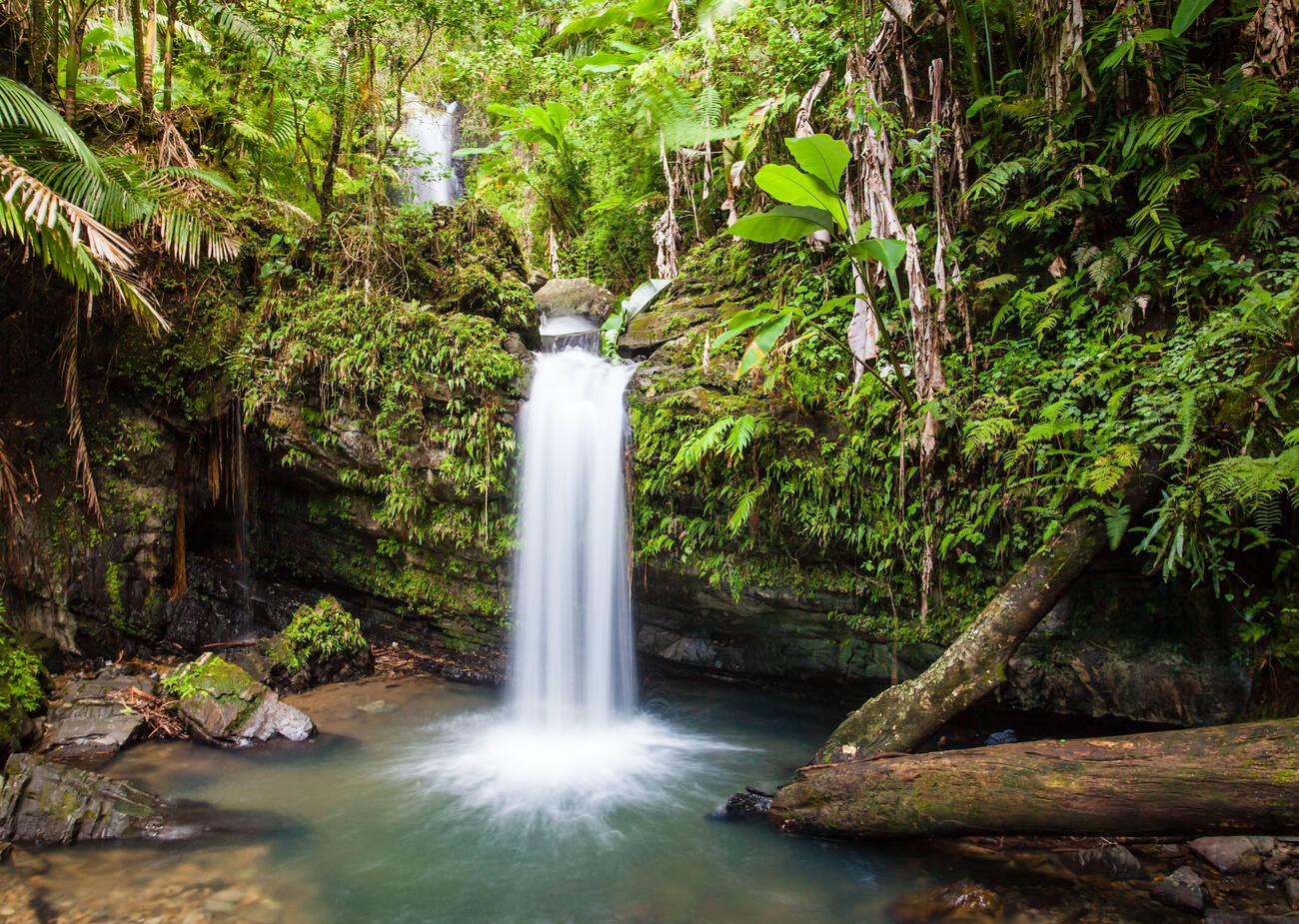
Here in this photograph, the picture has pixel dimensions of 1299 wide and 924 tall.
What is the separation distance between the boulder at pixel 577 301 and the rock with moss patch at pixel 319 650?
476 centimetres

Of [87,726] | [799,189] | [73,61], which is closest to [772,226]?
[799,189]

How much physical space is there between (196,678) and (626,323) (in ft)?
17.3

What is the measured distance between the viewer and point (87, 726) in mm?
5082

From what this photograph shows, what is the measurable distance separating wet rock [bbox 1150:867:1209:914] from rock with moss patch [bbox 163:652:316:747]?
5675 mm

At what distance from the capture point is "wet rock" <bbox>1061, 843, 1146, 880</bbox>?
11.1 ft

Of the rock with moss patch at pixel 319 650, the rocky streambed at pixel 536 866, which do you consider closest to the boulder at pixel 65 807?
the rocky streambed at pixel 536 866

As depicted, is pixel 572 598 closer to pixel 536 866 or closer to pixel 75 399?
pixel 536 866

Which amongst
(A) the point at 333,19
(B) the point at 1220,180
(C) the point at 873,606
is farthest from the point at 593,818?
(A) the point at 333,19

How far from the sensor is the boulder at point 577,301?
931cm

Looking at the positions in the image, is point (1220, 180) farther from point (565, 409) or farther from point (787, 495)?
point (565, 409)

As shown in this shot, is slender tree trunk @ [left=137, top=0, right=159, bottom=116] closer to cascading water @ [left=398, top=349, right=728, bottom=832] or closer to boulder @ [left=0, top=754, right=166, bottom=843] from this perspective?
cascading water @ [left=398, top=349, right=728, bottom=832]

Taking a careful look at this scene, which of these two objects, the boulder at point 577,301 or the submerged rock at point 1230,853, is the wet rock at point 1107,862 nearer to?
the submerged rock at point 1230,853

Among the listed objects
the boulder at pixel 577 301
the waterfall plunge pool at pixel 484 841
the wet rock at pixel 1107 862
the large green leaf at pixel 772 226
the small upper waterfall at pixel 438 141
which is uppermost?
the small upper waterfall at pixel 438 141

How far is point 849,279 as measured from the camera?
225 inches
